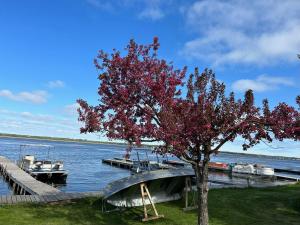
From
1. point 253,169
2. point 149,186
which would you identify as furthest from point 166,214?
point 253,169

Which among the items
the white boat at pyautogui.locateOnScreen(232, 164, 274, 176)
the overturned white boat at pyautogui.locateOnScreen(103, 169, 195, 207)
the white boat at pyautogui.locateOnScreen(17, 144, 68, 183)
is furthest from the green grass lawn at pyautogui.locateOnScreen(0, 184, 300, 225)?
the white boat at pyautogui.locateOnScreen(232, 164, 274, 176)

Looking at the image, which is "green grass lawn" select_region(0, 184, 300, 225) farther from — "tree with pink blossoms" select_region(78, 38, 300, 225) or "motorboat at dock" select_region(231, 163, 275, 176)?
"motorboat at dock" select_region(231, 163, 275, 176)

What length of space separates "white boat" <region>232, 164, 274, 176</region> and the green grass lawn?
3628 centimetres

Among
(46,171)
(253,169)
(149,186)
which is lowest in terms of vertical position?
(46,171)

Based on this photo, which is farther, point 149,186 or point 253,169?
point 253,169

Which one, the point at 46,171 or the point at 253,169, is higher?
the point at 253,169

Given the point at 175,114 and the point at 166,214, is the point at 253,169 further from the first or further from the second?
the point at 175,114

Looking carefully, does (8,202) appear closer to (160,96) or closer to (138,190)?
Answer: (138,190)

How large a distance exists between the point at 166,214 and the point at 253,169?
45.5 m

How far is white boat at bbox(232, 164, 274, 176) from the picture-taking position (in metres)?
56.3

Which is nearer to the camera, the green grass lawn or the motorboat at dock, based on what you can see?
the green grass lawn

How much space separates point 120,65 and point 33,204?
946 centimetres

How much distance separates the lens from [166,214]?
1700cm

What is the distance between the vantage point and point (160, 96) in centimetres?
1238
